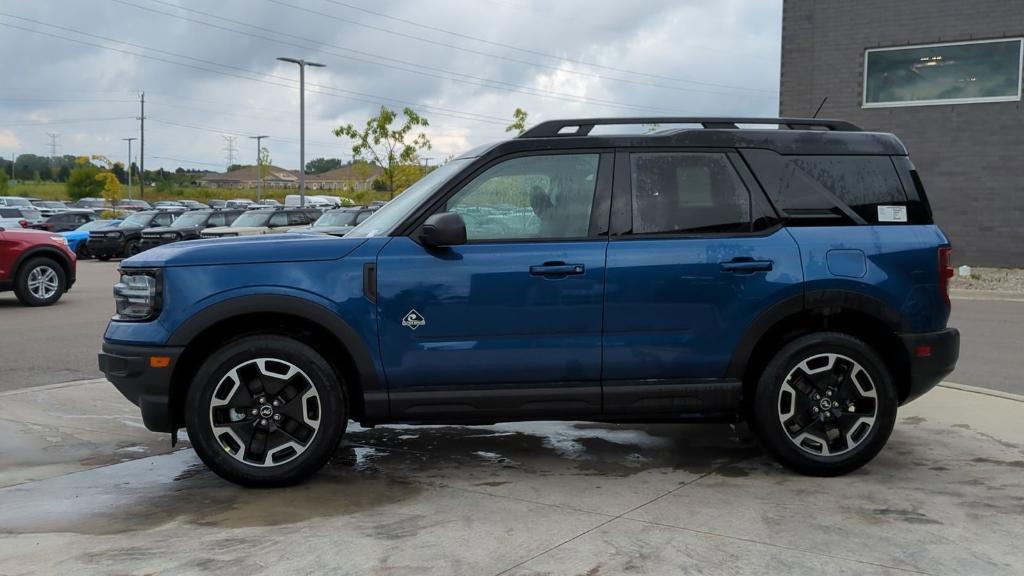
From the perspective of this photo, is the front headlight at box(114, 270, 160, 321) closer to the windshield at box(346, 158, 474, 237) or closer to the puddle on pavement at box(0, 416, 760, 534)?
the puddle on pavement at box(0, 416, 760, 534)

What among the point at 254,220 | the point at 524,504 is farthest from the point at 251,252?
the point at 254,220

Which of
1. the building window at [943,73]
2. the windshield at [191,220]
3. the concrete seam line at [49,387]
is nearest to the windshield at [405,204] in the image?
the concrete seam line at [49,387]

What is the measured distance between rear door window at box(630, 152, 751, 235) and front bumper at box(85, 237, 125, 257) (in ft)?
88.9

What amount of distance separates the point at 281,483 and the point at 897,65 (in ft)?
57.6

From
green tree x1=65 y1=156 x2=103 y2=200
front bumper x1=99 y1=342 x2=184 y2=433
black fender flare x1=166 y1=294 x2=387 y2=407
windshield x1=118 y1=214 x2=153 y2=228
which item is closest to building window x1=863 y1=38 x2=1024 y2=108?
black fender flare x1=166 y1=294 x2=387 y2=407

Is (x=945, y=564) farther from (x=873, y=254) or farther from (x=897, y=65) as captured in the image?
(x=897, y=65)

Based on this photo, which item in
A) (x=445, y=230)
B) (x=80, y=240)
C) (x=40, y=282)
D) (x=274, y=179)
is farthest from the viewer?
(x=274, y=179)

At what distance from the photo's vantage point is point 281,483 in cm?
503

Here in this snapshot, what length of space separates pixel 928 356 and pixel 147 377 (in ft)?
13.8

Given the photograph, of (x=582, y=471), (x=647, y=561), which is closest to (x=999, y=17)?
(x=582, y=471)

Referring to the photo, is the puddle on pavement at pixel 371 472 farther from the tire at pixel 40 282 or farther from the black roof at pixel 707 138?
the tire at pixel 40 282

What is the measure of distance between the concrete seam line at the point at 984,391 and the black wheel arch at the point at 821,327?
2.40 meters

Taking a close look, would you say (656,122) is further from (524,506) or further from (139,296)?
(139,296)

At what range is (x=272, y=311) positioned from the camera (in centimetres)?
496
